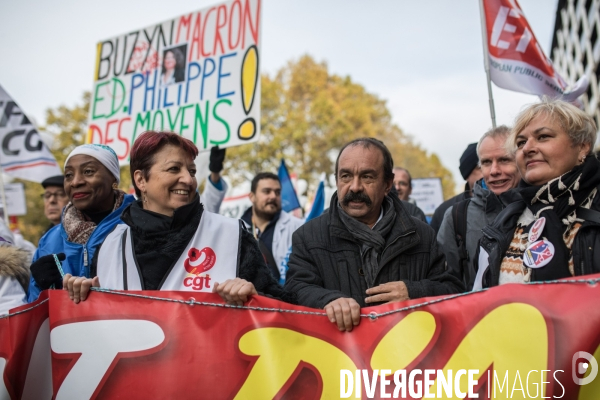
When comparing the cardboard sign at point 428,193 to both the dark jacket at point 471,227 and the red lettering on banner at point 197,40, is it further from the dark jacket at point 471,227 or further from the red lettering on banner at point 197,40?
the dark jacket at point 471,227

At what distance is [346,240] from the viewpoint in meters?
2.43

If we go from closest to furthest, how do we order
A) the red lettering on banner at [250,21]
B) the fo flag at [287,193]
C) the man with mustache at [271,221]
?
the man with mustache at [271,221] → the red lettering on banner at [250,21] → the fo flag at [287,193]

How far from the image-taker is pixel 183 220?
2.38 metres

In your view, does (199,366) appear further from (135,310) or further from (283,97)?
(283,97)

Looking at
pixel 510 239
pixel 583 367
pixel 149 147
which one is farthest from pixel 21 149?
pixel 583 367

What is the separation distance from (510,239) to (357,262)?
0.65 meters

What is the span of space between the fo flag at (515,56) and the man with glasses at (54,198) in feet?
13.6

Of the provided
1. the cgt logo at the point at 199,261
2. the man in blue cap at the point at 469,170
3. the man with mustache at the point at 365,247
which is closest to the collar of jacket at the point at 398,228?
the man with mustache at the point at 365,247

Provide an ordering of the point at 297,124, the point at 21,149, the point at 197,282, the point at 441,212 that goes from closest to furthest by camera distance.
A: the point at 197,282
the point at 441,212
the point at 21,149
the point at 297,124

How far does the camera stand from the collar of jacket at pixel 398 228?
93.0 inches

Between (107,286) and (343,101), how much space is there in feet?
85.2

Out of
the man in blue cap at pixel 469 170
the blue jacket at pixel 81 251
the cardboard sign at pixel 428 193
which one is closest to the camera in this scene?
the blue jacket at pixel 81 251

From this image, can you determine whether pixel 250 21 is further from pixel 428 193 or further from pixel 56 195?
pixel 428 193

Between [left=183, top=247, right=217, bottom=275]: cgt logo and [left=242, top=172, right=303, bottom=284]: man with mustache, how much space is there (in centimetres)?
246
